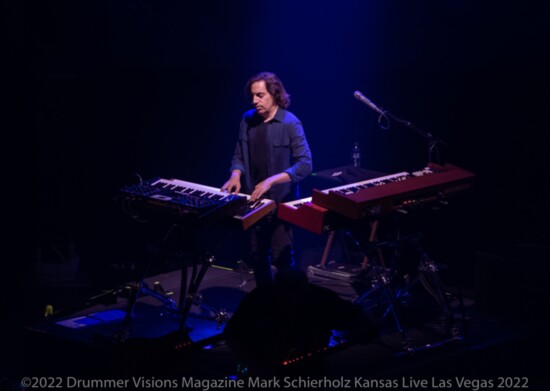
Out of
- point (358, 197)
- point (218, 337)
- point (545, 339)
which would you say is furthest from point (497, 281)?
point (218, 337)

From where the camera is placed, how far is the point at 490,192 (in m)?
7.29

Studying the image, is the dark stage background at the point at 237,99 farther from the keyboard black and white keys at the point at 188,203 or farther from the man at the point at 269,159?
the keyboard black and white keys at the point at 188,203

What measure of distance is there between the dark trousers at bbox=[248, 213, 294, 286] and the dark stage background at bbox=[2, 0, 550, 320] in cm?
213

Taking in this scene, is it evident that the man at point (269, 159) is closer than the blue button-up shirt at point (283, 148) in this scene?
Yes

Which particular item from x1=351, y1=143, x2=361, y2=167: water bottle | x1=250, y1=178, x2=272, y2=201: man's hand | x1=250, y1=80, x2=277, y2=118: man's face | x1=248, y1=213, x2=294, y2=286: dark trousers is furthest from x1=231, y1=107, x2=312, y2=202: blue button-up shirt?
x1=351, y1=143, x2=361, y2=167: water bottle

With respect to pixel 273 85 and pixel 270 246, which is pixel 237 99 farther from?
pixel 270 246

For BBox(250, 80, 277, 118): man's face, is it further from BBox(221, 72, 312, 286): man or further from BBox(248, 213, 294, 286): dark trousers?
BBox(248, 213, 294, 286): dark trousers

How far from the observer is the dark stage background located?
7129 millimetres

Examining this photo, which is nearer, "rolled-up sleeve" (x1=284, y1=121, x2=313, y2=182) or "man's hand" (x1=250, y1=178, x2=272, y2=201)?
"man's hand" (x1=250, y1=178, x2=272, y2=201)

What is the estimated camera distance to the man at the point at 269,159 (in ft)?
20.0

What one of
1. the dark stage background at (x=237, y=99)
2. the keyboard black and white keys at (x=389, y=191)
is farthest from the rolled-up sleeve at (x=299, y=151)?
the dark stage background at (x=237, y=99)

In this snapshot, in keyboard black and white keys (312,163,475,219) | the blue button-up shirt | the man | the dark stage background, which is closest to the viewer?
keyboard black and white keys (312,163,475,219)

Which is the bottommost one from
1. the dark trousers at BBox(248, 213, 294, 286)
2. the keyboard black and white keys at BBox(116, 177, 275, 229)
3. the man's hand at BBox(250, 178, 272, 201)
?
the dark trousers at BBox(248, 213, 294, 286)

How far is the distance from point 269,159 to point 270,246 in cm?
75
